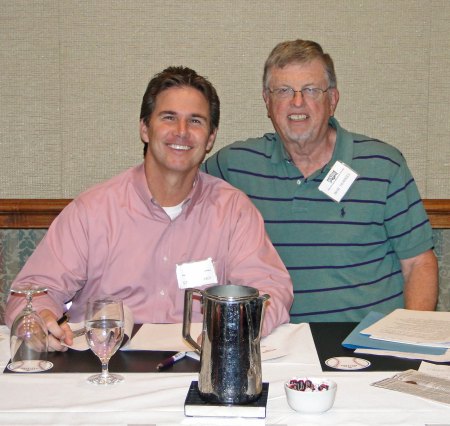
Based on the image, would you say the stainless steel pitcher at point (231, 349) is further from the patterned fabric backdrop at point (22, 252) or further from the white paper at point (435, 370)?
the patterned fabric backdrop at point (22, 252)

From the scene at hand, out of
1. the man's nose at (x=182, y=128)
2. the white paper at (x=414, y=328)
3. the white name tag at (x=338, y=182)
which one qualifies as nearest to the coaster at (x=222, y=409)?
the white paper at (x=414, y=328)

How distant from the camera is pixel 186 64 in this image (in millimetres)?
3576

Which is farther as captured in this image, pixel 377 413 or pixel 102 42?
pixel 102 42

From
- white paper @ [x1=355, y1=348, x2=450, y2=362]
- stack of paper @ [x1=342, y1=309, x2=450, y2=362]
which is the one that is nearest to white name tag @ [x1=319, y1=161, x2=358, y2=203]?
stack of paper @ [x1=342, y1=309, x2=450, y2=362]

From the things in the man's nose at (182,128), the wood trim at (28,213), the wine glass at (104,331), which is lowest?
the wine glass at (104,331)

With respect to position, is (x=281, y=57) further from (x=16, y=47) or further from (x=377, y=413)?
(x=377, y=413)

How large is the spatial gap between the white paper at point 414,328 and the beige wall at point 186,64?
158cm

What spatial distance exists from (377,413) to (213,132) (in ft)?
4.73

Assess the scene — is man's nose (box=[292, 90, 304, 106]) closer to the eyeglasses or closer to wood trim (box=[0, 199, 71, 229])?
the eyeglasses

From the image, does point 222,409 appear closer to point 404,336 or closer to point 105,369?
point 105,369

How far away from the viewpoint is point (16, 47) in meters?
3.56

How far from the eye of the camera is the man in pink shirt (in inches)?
95.1

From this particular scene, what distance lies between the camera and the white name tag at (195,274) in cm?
245

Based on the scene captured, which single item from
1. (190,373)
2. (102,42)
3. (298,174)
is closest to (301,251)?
(298,174)
